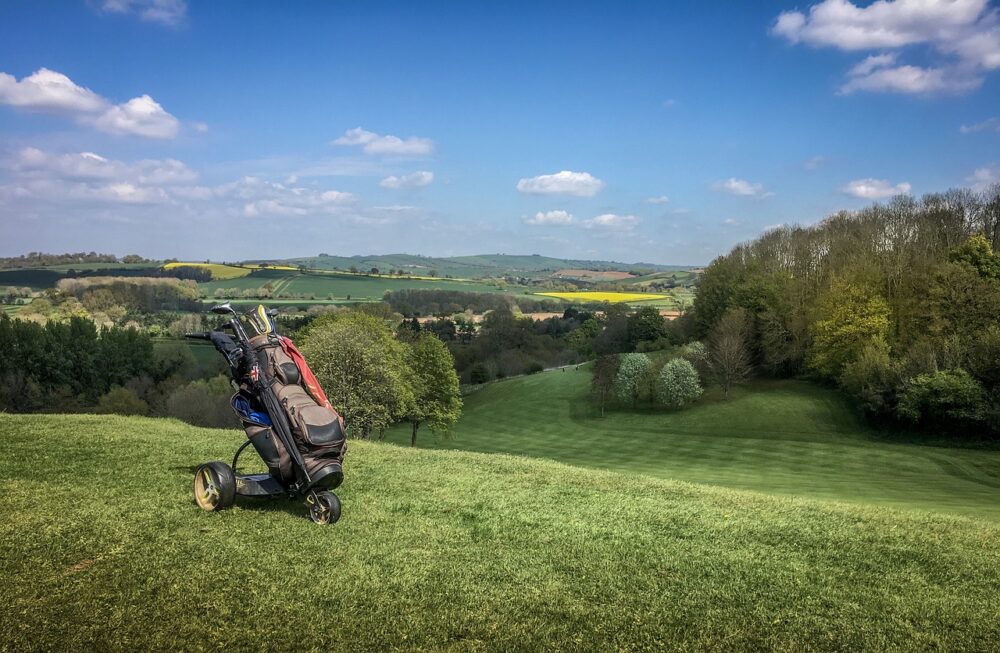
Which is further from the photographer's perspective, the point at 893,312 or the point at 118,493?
the point at 893,312

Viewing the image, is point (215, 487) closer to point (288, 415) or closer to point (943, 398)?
point (288, 415)

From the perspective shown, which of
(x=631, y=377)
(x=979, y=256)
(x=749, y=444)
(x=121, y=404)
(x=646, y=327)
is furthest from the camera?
(x=646, y=327)

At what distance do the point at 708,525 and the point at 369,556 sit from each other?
5.61m

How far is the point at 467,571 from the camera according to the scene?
7.88m

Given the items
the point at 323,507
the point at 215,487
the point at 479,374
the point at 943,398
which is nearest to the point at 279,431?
the point at 323,507

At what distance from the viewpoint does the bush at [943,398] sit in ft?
146

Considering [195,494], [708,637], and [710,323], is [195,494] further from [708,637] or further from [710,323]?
[710,323]

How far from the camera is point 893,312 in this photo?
57.9 m

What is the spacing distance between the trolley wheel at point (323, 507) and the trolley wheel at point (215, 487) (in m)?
1.22

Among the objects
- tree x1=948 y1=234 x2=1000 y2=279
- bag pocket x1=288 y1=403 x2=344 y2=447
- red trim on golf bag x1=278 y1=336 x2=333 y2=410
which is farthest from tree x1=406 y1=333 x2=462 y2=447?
tree x1=948 y1=234 x2=1000 y2=279

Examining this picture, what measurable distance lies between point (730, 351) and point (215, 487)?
64062 millimetres

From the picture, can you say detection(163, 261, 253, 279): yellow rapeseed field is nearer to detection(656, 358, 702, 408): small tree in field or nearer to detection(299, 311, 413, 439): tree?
detection(656, 358, 702, 408): small tree in field

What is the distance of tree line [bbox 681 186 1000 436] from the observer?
46969 millimetres

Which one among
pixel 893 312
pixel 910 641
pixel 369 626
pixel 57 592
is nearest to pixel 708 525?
pixel 910 641
